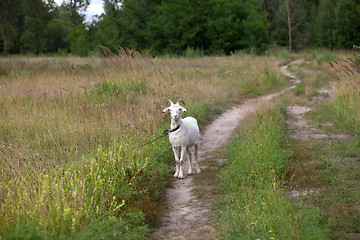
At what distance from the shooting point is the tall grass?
15.1 ft

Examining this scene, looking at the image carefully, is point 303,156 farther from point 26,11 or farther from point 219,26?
point 26,11

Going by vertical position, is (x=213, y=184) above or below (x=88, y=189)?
below

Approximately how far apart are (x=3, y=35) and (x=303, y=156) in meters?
48.4

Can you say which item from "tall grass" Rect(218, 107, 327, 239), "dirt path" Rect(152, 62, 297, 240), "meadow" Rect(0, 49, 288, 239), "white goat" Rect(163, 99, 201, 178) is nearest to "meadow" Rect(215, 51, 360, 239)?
"tall grass" Rect(218, 107, 327, 239)

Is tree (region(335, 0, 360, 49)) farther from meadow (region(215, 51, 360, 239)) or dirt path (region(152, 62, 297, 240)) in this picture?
dirt path (region(152, 62, 297, 240))

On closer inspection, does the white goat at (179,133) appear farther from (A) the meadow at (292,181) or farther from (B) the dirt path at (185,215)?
(A) the meadow at (292,181)

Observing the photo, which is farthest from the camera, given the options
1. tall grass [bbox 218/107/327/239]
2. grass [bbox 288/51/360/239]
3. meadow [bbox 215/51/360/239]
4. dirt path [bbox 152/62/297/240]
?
dirt path [bbox 152/62/297/240]

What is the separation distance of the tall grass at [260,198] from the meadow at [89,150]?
140cm

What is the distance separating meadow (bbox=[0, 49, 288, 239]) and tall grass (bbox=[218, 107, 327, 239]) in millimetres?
1401

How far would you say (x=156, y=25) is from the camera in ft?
131

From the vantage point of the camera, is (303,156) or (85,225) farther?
(303,156)

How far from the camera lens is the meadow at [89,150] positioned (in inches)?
185

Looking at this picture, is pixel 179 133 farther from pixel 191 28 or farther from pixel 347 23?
pixel 347 23

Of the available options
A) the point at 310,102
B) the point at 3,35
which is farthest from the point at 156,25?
the point at 310,102
